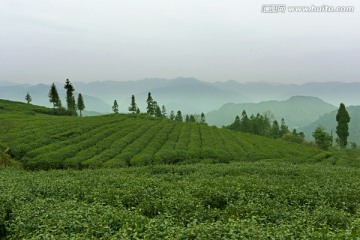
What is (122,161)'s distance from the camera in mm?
34000

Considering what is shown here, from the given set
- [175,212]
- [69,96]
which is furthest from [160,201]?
[69,96]

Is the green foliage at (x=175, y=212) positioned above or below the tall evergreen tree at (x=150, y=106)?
below

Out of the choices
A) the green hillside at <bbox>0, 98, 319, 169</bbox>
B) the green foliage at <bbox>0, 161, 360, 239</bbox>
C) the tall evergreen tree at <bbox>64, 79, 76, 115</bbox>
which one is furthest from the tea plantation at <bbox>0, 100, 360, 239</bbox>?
the tall evergreen tree at <bbox>64, 79, 76, 115</bbox>

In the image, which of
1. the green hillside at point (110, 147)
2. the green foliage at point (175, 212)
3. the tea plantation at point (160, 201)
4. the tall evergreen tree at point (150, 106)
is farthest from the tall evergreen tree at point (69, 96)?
the green foliage at point (175, 212)

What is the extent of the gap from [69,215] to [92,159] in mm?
25142

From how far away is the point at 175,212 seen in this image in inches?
466

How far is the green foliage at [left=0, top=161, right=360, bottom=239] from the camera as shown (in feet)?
26.0

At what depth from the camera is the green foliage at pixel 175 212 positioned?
793 cm

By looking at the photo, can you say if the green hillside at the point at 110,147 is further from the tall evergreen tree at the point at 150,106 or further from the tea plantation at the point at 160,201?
the tall evergreen tree at the point at 150,106

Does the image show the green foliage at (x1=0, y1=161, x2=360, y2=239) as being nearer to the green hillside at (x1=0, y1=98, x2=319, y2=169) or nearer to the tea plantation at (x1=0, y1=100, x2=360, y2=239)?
the tea plantation at (x1=0, y1=100, x2=360, y2=239)

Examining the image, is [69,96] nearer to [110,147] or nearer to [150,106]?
[150,106]

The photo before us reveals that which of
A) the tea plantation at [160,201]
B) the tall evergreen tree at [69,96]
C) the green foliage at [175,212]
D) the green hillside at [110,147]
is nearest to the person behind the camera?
the green foliage at [175,212]

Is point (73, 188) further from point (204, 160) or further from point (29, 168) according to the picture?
point (204, 160)

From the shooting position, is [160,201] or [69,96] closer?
[160,201]
